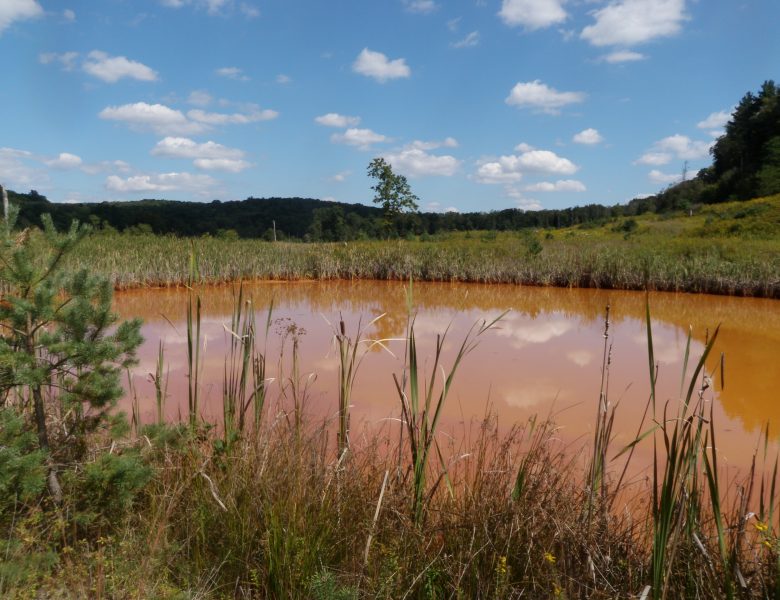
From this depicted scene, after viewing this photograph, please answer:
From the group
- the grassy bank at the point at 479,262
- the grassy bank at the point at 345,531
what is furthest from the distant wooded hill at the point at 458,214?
the grassy bank at the point at 345,531

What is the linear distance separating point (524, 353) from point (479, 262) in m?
8.42

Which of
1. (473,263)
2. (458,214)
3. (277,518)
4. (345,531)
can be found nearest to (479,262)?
(473,263)

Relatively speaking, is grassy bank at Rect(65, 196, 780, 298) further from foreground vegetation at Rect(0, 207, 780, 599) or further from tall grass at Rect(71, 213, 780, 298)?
foreground vegetation at Rect(0, 207, 780, 599)

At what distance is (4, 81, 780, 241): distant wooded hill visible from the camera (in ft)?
97.5

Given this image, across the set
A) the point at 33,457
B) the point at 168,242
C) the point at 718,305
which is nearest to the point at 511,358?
the point at 33,457

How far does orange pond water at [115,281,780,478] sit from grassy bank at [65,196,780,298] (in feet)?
1.89

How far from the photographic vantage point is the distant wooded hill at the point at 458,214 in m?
29.7

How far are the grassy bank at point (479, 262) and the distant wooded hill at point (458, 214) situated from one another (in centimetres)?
783

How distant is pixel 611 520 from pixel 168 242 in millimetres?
14917

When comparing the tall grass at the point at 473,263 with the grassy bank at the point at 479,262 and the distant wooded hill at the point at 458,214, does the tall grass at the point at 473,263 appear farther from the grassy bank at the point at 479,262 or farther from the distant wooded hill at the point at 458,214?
the distant wooded hill at the point at 458,214

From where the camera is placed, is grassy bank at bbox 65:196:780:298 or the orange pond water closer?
the orange pond water

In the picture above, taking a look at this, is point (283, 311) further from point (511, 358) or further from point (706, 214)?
point (706, 214)

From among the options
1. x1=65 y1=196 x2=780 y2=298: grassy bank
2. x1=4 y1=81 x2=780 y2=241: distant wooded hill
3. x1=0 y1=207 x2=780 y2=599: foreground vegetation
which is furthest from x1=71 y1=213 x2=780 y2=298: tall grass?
x1=0 y1=207 x2=780 y2=599: foreground vegetation

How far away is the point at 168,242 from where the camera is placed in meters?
15.0
